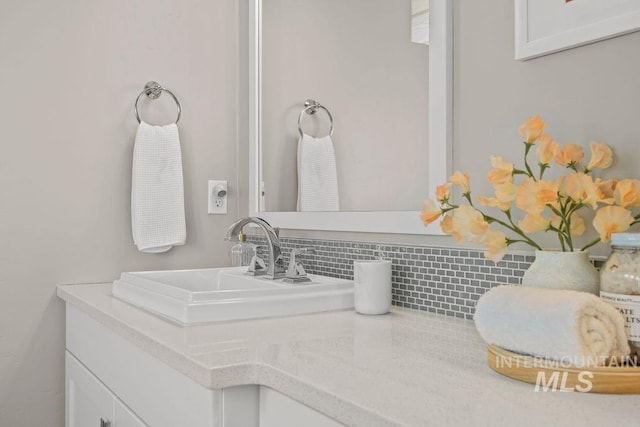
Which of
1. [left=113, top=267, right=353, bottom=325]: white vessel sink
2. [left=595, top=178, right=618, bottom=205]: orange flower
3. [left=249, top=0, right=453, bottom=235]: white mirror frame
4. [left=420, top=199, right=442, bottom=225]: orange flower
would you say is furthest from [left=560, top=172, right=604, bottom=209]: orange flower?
[left=113, top=267, right=353, bottom=325]: white vessel sink

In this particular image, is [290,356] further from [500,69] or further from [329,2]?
[329,2]

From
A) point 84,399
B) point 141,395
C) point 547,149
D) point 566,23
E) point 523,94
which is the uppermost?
point 566,23

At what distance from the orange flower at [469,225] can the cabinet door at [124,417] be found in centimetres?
67

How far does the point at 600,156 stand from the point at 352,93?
0.75 metres

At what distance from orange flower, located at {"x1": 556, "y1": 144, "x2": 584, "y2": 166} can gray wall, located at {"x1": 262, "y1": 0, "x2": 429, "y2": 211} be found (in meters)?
0.39

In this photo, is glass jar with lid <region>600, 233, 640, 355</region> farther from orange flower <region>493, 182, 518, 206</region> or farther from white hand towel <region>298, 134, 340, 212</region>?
white hand towel <region>298, 134, 340, 212</region>

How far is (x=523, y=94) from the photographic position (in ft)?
3.56

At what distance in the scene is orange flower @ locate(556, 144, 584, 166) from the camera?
923mm

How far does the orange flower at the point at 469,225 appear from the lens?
956mm

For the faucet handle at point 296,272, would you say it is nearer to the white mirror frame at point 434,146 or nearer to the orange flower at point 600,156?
the white mirror frame at point 434,146

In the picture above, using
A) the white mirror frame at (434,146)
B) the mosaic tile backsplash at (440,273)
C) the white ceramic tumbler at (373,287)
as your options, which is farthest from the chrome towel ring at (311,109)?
the white ceramic tumbler at (373,287)

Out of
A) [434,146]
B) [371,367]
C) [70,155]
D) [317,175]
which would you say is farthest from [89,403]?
[434,146]

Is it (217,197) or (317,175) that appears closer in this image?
(317,175)

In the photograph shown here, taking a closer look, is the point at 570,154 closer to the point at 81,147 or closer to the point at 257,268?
the point at 257,268
